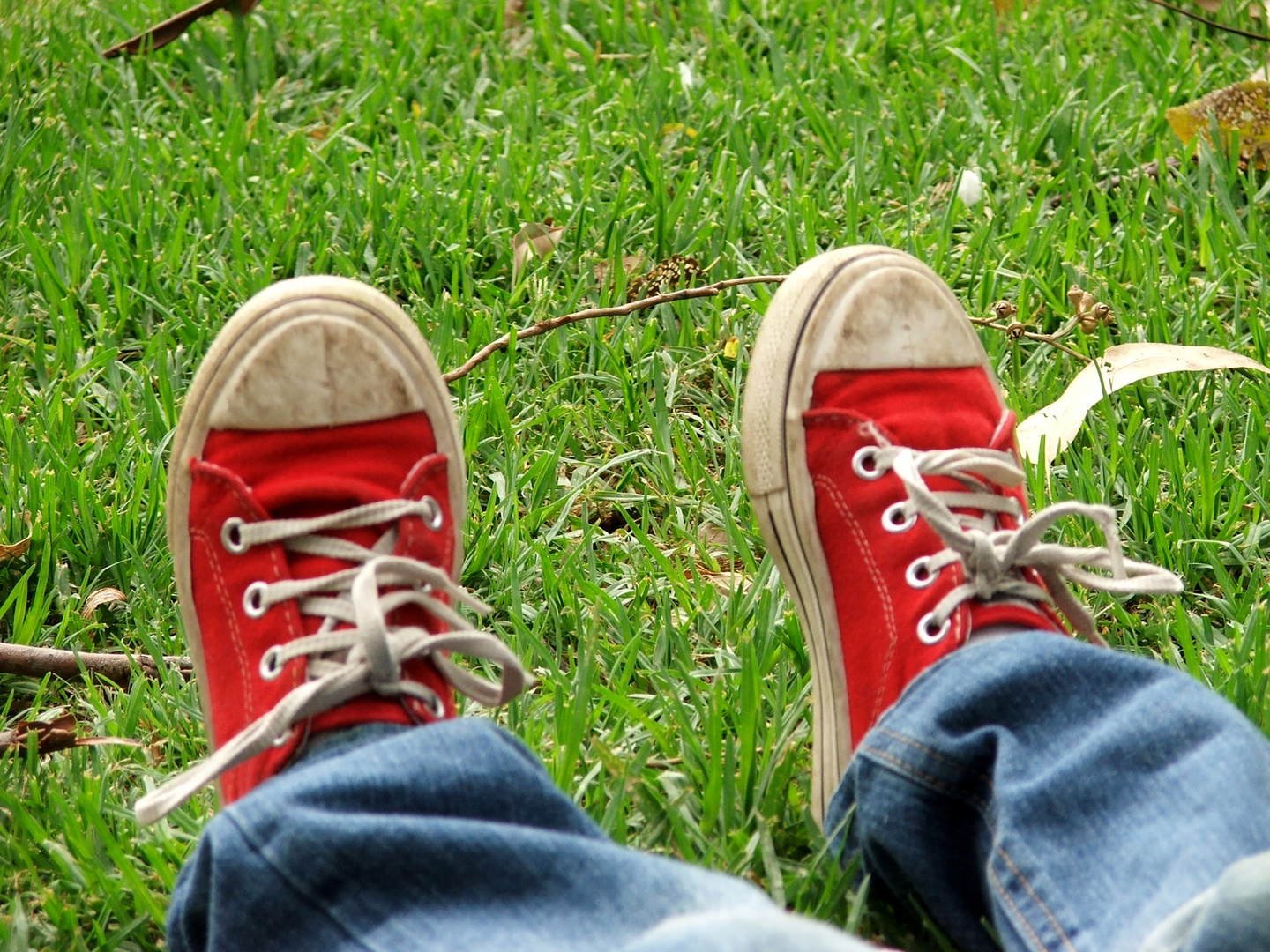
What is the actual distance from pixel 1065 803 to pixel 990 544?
0.38 m

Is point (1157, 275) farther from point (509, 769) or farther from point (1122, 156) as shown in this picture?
point (509, 769)

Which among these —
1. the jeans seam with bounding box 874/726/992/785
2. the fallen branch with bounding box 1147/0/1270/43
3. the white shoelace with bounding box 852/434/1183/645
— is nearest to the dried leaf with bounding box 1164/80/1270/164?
the fallen branch with bounding box 1147/0/1270/43

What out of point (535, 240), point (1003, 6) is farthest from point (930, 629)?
point (1003, 6)

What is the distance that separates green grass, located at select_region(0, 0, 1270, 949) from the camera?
1458mm

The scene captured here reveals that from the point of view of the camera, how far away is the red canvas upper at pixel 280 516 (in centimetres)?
144

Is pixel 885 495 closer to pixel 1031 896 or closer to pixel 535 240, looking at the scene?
pixel 1031 896

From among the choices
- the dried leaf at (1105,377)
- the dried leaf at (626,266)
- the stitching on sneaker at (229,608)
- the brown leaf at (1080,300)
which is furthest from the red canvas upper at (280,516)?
the brown leaf at (1080,300)

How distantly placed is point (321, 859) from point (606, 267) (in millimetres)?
1461

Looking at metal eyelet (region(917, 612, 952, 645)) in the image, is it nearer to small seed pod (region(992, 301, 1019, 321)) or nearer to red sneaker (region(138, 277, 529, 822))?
red sneaker (region(138, 277, 529, 822))

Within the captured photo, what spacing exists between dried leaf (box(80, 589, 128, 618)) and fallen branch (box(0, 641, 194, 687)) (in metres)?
0.08

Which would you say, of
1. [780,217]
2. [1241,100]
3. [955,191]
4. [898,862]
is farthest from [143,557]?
[1241,100]

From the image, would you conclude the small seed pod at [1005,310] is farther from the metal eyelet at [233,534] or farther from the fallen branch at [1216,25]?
the metal eyelet at [233,534]

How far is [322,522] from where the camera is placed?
4.91 ft

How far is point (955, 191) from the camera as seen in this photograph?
7.78 ft
